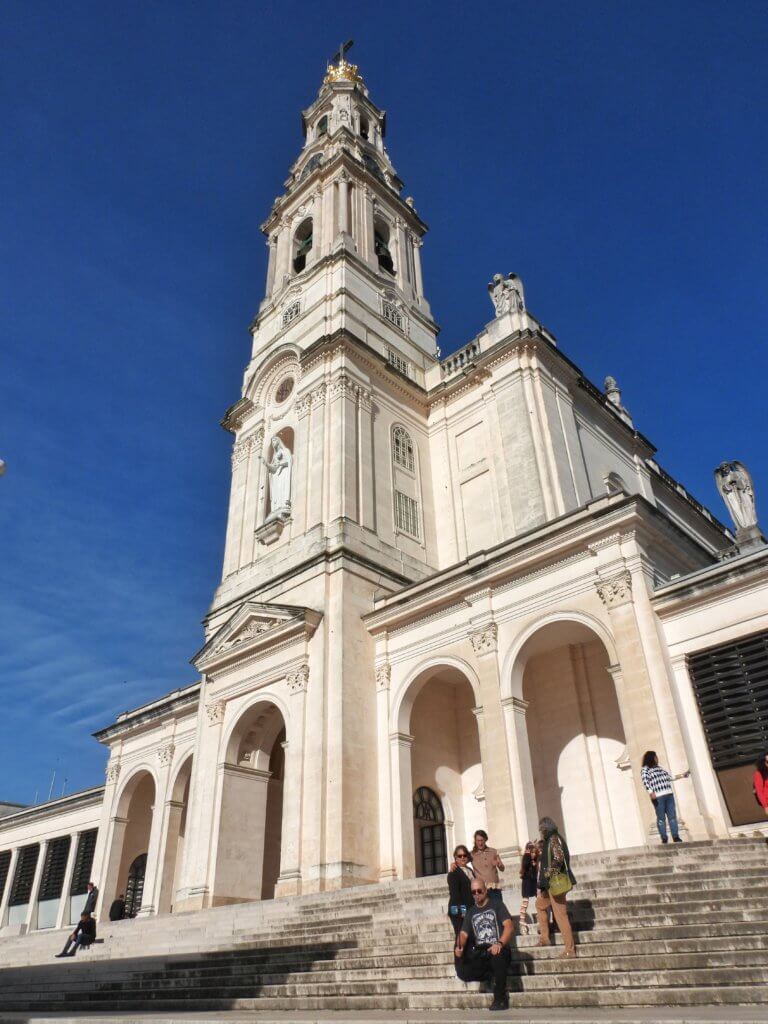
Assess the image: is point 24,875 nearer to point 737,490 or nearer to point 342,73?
point 737,490

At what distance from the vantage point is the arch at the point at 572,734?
17766mm

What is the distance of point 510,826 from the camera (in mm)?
16531

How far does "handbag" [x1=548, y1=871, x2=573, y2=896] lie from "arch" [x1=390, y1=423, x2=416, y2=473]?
1892 centimetres

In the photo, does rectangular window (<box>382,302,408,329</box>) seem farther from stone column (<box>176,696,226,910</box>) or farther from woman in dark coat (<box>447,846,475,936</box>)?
woman in dark coat (<box>447,846,475,936</box>)

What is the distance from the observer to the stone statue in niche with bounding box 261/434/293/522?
25.9 m

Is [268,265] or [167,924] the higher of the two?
[268,265]

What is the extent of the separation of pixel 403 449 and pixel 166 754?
576 inches

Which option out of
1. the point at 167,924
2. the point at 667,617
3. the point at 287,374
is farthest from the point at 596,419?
the point at 167,924

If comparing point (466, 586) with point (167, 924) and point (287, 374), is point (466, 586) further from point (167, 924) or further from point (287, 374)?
point (287, 374)

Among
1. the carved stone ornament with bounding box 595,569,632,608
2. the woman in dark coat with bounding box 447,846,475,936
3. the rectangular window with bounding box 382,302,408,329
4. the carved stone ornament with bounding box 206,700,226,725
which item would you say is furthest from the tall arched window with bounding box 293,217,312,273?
the woman in dark coat with bounding box 447,846,475,936

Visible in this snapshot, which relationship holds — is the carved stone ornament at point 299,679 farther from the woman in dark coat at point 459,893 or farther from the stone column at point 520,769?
the woman in dark coat at point 459,893

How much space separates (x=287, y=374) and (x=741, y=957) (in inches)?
997

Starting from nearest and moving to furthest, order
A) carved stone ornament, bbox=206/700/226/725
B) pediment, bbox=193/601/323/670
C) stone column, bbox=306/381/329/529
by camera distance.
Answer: pediment, bbox=193/601/323/670
carved stone ornament, bbox=206/700/226/725
stone column, bbox=306/381/329/529

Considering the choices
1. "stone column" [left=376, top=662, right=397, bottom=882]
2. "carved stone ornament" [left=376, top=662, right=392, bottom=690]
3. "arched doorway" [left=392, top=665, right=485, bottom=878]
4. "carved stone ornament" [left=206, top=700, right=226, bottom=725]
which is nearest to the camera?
"stone column" [left=376, top=662, right=397, bottom=882]
